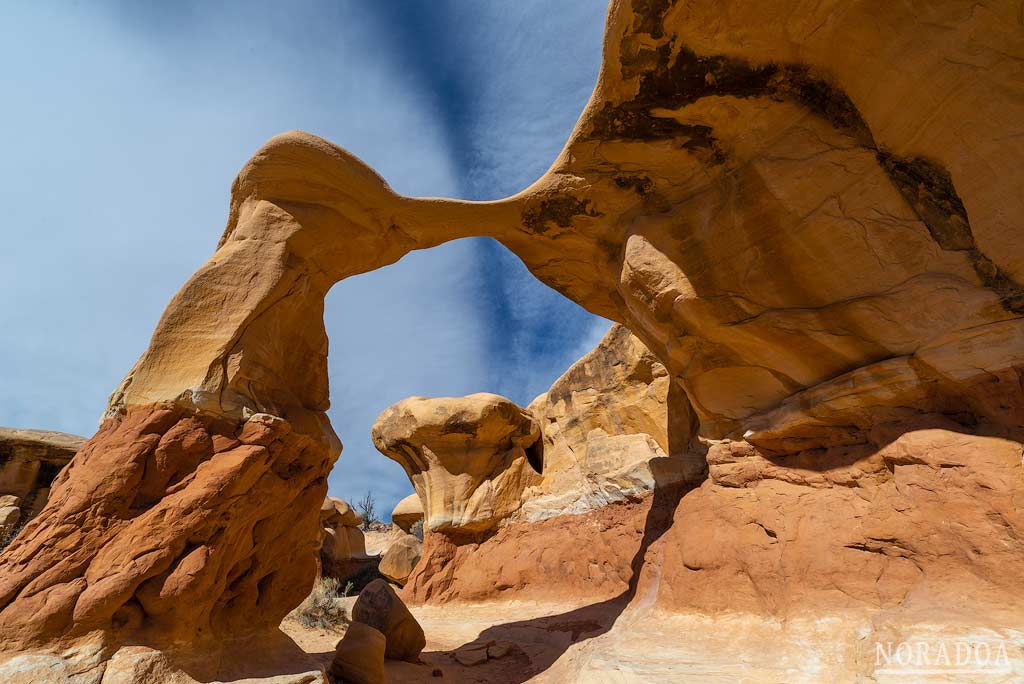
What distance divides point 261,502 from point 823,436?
4.90 meters

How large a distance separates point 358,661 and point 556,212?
487 centimetres

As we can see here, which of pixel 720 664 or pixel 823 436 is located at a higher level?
pixel 823 436

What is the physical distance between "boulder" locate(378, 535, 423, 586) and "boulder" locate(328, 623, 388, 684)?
8275 mm

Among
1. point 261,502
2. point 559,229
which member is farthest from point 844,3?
point 261,502

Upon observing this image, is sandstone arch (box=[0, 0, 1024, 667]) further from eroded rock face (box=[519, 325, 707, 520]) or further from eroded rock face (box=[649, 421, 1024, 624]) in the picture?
eroded rock face (box=[519, 325, 707, 520])

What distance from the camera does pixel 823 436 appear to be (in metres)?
4.68

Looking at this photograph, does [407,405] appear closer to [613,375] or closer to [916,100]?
[613,375]

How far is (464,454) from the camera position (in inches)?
420

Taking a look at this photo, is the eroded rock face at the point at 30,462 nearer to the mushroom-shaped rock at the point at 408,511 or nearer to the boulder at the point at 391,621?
the mushroom-shaped rock at the point at 408,511

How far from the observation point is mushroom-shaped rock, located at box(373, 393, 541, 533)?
10.2 meters

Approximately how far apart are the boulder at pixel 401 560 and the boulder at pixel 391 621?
7081 millimetres

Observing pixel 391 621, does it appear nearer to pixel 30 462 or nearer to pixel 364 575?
pixel 30 462

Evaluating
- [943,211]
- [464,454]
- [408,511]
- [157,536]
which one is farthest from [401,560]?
[943,211]

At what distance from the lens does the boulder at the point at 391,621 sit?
583 centimetres
